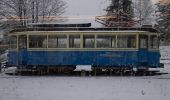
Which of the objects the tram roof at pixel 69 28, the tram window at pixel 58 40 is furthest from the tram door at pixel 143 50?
the tram window at pixel 58 40

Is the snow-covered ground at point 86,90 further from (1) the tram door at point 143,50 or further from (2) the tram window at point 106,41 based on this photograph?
(2) the tram window at point 106,41

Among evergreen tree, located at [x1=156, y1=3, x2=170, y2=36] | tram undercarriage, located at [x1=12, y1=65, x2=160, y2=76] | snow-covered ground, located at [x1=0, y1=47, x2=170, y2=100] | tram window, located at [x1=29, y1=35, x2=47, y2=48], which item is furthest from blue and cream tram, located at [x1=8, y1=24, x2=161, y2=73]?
evergreen tree, located at [x1=156, y1=3, x2=170, y2=36]

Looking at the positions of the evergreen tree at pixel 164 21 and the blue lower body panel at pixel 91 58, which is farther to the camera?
the evergreen tree at pixel 164 21

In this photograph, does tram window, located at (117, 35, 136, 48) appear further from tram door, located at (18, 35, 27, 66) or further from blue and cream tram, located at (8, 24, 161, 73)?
tram door, located at (18, 35, 27, 66)

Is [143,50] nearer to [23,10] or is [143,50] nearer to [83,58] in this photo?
[83,58]

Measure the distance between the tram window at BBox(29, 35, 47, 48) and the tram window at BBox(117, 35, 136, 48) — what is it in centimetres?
434

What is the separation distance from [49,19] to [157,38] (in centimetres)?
2588

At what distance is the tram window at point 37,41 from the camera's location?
103 ft

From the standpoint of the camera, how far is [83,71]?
30.8 metres

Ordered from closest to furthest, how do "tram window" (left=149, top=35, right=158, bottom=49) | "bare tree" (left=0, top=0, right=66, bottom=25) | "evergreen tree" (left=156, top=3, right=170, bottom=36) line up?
"tram window" (left=149, top=35, right=158, bottom=49)
"bare tree" (left=0, top=0, right=66, bottom=25)
"evergreen tree" (left=156, top=3, right=170, bottom=36)

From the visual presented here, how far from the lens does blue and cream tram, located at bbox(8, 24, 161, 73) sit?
30.9 m

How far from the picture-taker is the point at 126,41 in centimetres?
3094

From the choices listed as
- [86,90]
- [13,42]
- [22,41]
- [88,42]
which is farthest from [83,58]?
[86,90]

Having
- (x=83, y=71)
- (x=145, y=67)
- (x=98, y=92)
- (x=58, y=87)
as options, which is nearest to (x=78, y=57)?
(x=83, y=71)
